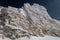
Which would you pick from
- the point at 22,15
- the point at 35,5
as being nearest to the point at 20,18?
the point at 22,15

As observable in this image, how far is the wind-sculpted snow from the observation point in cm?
268

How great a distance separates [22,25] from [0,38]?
1.30 ft

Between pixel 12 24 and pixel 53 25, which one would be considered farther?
pixel 53 25

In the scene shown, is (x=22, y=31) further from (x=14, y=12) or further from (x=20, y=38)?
(x=14, y=12)

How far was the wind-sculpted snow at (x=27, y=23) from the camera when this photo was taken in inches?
105

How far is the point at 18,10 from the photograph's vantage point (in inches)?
117

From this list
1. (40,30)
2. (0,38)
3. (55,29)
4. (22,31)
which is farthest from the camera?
(55,29)

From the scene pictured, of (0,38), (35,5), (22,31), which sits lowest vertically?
(0,38)

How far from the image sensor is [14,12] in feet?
9.31

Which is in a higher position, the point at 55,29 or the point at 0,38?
the point at 55,29

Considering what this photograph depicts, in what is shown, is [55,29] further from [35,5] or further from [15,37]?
[15,37]

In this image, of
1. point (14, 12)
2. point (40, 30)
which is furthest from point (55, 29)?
point (14, 12)

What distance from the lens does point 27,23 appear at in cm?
283

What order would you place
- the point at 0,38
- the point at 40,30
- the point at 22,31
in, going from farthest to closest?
the point at 40,30 → the point at 22,31 → the point at 0,38
